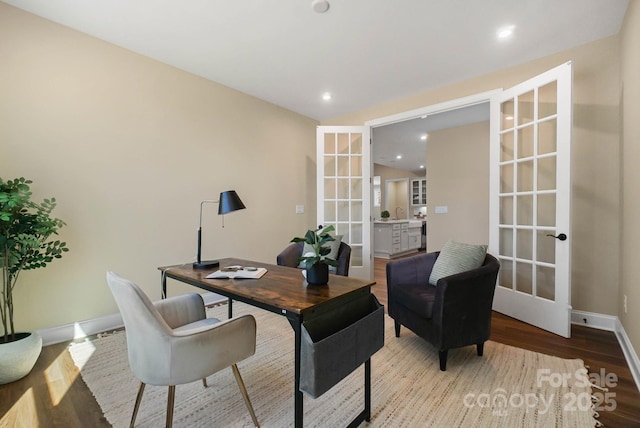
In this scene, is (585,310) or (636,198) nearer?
(636,198)

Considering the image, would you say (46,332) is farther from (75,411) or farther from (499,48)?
(499,48)

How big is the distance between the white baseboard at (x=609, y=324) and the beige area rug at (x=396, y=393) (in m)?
0.38

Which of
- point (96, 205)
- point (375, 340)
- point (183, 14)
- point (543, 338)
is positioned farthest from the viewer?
point (96, 205)

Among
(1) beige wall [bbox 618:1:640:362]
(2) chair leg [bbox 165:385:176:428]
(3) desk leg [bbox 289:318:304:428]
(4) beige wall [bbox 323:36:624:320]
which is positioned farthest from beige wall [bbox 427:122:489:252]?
(2) chair leg [bbox 165:385:176:428]

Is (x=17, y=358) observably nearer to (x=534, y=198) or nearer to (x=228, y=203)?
(x=228, y=203)

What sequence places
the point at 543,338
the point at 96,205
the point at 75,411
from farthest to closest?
the point at 96,205
the point at 543,338
the point at 75,411

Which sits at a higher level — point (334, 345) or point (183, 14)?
point (183, 14)

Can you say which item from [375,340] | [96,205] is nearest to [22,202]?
[96,205]

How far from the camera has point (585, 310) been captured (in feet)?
8.61

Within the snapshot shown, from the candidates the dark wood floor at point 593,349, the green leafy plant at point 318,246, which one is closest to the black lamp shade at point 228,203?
the green leafy plant at point 318,246

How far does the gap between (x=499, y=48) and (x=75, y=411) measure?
14.0 feet

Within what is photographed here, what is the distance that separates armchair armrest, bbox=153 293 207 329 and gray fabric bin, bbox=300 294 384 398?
91 cm

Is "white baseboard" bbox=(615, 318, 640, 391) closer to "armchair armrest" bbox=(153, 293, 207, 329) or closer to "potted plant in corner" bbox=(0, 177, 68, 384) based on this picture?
"armchair armrest" bbox=(153, 293, 207, 329)

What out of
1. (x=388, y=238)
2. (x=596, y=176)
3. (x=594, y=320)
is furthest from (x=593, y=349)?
(x=388, y=238)
